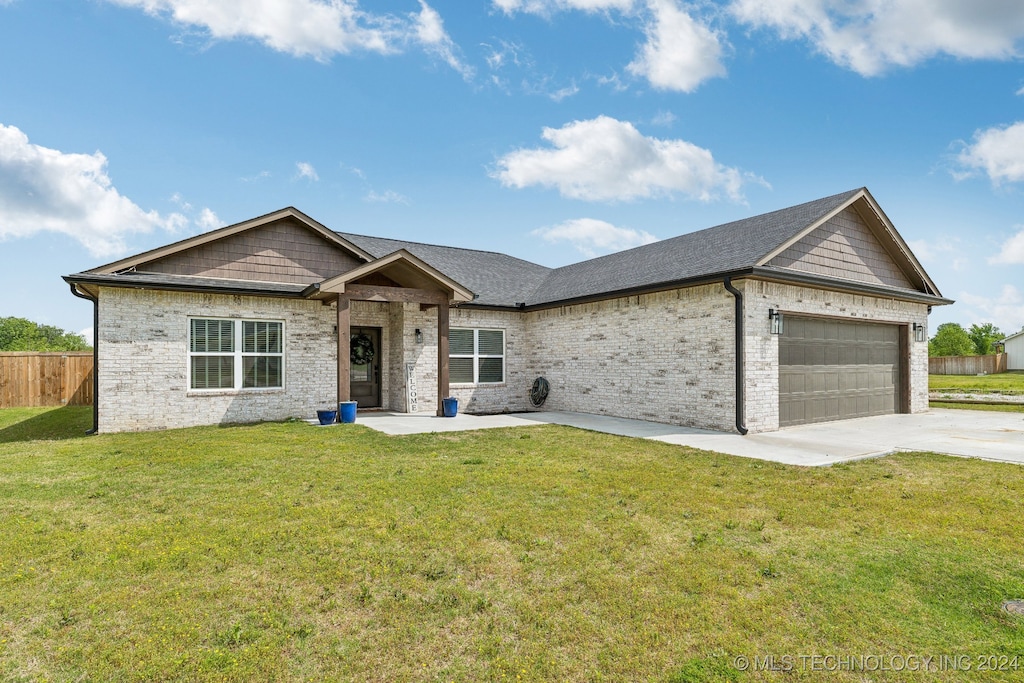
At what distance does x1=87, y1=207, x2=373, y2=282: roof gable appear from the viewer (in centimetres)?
1089

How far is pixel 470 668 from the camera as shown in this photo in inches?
101

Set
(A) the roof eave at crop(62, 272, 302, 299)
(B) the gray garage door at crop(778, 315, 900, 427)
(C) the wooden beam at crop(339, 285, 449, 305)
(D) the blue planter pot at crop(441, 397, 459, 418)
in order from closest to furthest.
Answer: (A) the roof eave at crop(62, 272, 302, 299), (B) the gray garage door at crop(778, 315, 900, 427), (C) the wooden beam at crop(339, 285, 449, 305), (D) the blue planter pot at crop(441, 397, 459, 418)

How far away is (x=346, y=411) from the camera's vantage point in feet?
38.1

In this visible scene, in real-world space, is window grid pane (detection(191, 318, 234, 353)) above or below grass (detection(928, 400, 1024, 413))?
above

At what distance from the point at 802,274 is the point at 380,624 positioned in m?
10.8

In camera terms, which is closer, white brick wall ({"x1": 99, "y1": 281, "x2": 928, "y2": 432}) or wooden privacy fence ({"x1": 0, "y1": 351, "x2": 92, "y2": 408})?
white brick wall ({"x1": 99, "y1": 281, "x2": 928, "y2": 432})

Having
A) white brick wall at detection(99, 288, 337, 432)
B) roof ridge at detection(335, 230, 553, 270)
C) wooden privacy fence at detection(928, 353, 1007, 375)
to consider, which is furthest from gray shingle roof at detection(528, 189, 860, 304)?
wooden privacy fence at detection(928, 353, 1007, 375)

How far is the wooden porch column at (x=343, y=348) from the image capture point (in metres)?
11.8

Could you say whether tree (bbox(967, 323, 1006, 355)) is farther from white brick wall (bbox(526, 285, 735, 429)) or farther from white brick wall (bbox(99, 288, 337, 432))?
white brick wall (bbox(99, 288, 337, 432))

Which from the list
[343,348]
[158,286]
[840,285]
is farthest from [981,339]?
[158,286]

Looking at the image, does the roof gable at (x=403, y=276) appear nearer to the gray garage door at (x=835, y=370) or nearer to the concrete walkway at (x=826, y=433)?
the concrete walkway at (x=826, y=433)

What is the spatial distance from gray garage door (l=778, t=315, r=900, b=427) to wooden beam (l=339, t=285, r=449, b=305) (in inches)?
313

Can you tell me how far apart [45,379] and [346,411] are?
531 inches

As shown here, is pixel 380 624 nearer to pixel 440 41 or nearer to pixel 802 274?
pixel 802 274
